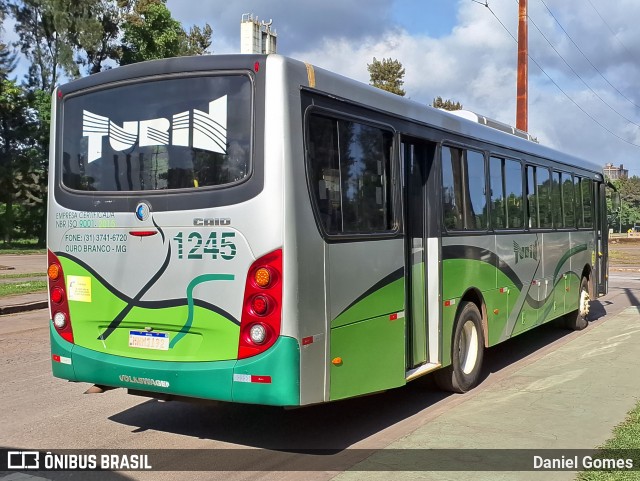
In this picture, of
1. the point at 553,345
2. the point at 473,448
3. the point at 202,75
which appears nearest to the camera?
the point at 202,75

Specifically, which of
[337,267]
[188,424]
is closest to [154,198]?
[337,267]

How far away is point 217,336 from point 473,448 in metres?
2.35

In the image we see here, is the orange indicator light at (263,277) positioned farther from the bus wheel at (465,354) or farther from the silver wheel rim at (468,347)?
the silver wheel rim at (468,347)

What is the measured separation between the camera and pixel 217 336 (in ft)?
17.1

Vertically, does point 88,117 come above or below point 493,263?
above

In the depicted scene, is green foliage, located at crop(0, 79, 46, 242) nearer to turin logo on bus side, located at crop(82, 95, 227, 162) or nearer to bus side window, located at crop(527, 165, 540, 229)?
bus side window, located at crop(527, 165, 540, 229)

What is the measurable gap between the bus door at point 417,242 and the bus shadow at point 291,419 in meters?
0.67

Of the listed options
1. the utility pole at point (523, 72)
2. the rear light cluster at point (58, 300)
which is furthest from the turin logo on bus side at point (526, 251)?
the utility pole at point (523, 72)

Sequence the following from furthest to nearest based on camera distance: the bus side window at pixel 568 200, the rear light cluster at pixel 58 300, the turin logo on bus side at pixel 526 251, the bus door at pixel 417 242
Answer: the bus side window at pixel 568 200 < the turin logo on bus side at pixel 526 251 < the bus door at pixel 417 242 < the rear light cluster at pixel 58 300

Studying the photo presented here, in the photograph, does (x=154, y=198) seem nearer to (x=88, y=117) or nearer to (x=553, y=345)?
(x=88, y=117)

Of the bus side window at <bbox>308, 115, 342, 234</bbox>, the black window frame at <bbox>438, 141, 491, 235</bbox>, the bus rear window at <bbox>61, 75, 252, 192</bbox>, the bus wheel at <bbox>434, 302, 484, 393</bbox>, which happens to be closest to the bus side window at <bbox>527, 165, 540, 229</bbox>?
the black window frame at <bbox>438, 141, 491, 235</bbox>

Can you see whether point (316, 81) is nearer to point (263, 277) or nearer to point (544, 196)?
point (263, 277)

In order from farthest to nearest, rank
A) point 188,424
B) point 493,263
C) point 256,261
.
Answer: point 493,263
point 188,424
point 256,261

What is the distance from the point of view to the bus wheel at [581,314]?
42.3ft
